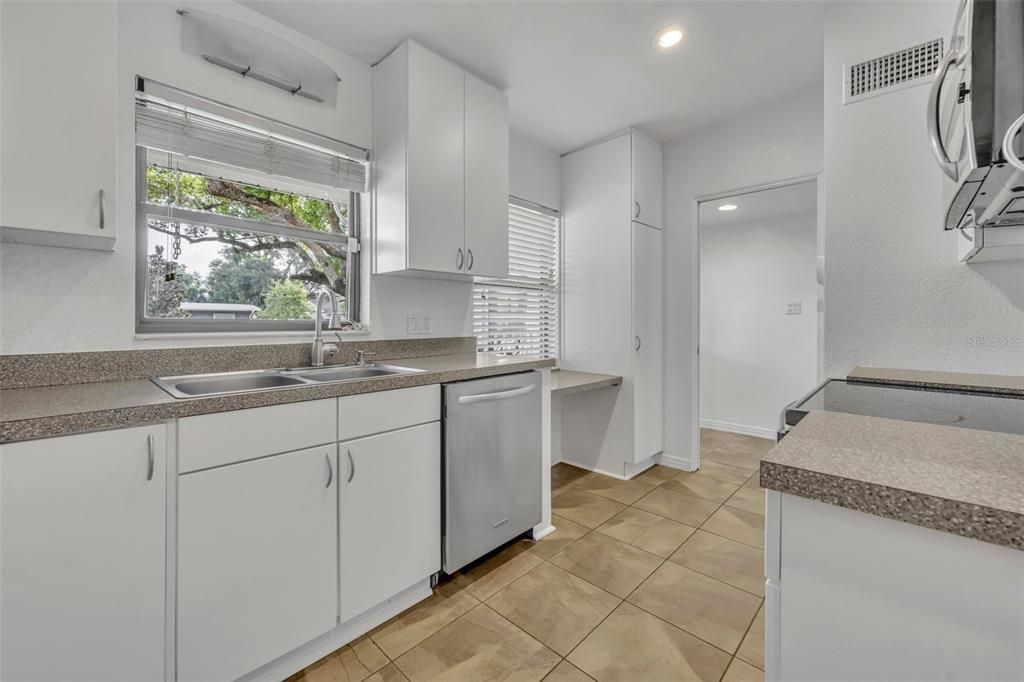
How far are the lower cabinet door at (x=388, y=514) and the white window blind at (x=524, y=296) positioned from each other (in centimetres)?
128

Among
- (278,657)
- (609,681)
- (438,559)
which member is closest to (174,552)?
(278,657)

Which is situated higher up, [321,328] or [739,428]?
[321,328]

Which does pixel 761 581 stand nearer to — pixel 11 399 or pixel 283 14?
pixel 11 399

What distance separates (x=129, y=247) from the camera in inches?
61.7

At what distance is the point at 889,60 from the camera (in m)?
1.74

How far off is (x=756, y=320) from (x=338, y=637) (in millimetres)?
4315

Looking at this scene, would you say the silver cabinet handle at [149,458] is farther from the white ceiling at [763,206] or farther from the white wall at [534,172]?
the white ceiling at [763,206]

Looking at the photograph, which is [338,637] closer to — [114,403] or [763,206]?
[114,403]

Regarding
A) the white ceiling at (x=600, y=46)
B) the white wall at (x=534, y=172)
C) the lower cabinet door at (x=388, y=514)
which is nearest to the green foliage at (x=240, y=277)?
the lower cabinet door at (x=388, y=514)

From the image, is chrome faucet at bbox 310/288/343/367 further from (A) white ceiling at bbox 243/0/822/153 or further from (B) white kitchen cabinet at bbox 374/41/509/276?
(A) white ceiling at bbox 243/0/822/153

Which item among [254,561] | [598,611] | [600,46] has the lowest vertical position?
[598,611]

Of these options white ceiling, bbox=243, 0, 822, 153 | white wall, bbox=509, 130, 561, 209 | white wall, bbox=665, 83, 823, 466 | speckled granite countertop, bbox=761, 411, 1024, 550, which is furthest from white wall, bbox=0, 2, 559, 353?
white wall, bbox=665, 83, 823, 466

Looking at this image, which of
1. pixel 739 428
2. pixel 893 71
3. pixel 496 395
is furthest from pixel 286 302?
pixel 739 428

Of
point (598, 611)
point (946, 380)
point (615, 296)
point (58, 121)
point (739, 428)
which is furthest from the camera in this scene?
point (739, 428)
